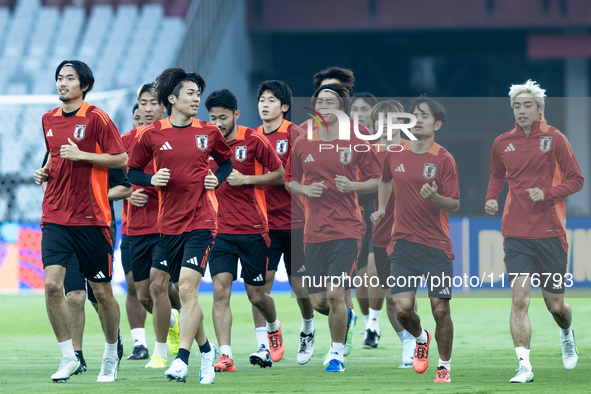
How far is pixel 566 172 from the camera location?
8195 mm

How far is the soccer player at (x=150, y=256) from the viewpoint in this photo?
28.0ft

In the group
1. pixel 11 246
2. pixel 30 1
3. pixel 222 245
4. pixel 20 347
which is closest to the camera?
pixel 222 245

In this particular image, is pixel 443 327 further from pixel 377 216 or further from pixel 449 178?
pixel 377 216

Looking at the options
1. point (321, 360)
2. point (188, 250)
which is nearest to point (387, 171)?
point (188, 250)

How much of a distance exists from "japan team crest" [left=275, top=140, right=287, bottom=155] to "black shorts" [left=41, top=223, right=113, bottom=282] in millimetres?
2242

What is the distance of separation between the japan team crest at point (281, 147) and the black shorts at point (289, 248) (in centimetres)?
74

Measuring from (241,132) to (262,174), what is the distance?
0.42 m

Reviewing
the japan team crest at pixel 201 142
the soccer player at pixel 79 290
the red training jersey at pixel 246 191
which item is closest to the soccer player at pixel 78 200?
the soccer player at pixel 79 290

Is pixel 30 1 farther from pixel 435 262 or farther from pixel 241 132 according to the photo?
pixel 435 262

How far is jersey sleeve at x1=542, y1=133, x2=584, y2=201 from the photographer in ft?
26.4

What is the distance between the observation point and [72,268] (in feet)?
28.6

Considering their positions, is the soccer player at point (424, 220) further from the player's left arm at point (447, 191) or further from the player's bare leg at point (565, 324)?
the player's bare leg at point (565, 324)

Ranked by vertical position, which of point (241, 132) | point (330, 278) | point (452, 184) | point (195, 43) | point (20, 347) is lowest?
point (20, 347)

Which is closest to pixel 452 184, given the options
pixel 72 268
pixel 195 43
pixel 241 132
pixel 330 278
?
pixel 330 278
